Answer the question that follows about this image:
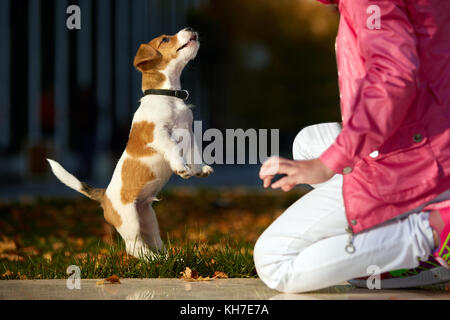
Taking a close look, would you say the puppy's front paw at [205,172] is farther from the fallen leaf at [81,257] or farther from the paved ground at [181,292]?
the fallen leaf at [81,257]

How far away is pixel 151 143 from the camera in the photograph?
266 cm

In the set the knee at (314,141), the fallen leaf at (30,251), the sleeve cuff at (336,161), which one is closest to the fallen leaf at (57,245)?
the fallen leaf at (30,251)

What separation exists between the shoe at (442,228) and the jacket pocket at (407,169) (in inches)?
4.6

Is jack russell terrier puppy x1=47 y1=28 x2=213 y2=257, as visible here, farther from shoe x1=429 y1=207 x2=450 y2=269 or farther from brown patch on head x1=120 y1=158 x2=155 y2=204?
shoe x1=429 y1=207 x2=450 y2=269

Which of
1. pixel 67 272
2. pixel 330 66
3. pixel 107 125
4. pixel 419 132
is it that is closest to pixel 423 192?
pixel 419 132

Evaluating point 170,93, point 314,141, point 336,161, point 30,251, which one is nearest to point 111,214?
point 170,93

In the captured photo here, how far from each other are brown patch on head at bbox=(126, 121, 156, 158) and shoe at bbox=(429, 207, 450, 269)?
4.26 ft

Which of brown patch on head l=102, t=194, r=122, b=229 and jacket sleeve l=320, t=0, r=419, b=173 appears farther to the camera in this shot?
brown patch on head l=102, t=194, r=122, b=229

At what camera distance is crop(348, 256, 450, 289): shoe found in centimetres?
244

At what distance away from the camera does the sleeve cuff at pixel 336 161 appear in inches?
78.5

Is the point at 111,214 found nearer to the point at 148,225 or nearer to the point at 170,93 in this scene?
the point at 148,225

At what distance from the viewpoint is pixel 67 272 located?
291 cm

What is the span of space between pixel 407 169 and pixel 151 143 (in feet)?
3.85

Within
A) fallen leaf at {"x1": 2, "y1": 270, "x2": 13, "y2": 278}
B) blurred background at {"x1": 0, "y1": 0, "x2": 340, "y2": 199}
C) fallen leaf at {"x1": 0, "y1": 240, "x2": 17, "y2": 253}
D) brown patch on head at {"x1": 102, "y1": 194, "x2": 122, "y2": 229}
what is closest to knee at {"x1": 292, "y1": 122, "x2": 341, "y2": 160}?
blurred background at {"x1": 0, "y1": 0, "x2": 340, "y2": 199}
